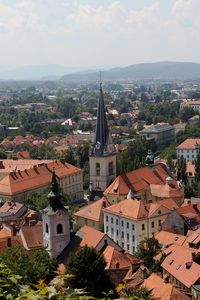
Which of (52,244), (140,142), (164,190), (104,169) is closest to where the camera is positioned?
(52,244)

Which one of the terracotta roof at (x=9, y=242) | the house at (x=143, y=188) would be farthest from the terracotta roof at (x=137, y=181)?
the terracotta roof at (x=9, y=242)

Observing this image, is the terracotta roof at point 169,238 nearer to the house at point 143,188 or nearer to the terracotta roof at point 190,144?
the house at point 143,188

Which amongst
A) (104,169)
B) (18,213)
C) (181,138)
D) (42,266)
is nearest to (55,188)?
(42,266)

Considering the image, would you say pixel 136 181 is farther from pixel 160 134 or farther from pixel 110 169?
pixel 160 134

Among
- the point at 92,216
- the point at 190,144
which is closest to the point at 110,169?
the point at 92,216

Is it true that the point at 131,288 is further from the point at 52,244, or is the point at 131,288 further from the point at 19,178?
the point at 19,178
